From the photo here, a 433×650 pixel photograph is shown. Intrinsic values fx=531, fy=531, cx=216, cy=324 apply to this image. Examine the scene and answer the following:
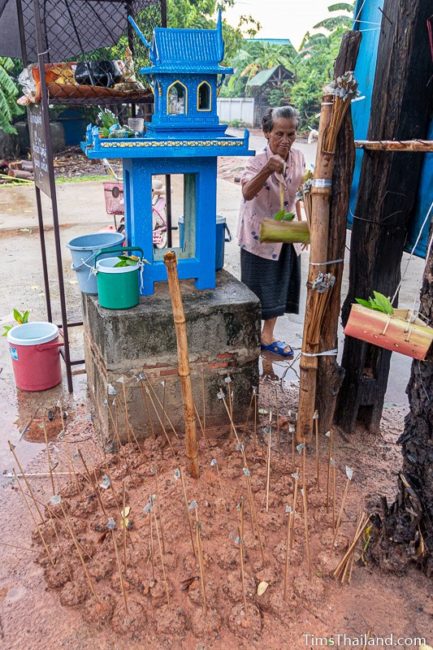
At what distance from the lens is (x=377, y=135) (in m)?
3.00

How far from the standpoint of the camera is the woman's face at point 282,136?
376 cm

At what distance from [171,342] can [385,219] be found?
57.6 inches

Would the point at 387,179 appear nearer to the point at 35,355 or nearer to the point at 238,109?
the point at 35,355

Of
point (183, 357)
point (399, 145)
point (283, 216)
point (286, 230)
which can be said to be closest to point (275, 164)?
point (283, 216)

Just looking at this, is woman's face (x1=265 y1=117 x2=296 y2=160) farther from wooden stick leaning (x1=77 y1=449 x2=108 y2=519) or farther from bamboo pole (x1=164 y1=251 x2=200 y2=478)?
wooden stick leaning (x1=77 y1=449 x2=108 y2=519)

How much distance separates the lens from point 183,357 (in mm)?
2729

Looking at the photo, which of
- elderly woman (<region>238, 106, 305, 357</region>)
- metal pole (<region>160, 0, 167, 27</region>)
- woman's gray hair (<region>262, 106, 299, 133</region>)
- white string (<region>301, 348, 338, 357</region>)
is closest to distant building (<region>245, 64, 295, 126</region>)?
metal pole (<region>160, 0, 167, 27</region>)

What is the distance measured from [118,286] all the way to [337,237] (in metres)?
1.30

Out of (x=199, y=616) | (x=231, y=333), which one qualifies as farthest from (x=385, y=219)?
(x=199, y=616)

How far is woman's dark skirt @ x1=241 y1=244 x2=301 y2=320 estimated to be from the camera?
4.31 metres

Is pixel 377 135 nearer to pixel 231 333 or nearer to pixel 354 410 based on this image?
pixel 231 333

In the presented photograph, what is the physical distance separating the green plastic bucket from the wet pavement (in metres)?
1.16

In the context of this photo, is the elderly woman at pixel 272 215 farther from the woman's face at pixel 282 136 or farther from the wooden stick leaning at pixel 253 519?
the wooden stick leaning at pixel 253 519

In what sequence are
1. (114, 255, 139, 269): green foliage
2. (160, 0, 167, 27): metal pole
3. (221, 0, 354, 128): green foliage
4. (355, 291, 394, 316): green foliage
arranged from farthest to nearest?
(221, 0, 354, 128): green foliage
(160, 0, 167, 27): metal pole
(114, 255, 139, 269): green foliage
(355, 291, 394, 316): green foliage
